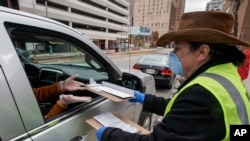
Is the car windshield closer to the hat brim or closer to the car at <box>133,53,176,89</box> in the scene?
the car at <box>133,53,176,89</box>

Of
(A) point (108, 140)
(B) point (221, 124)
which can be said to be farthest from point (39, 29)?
(B) point (221, 124)

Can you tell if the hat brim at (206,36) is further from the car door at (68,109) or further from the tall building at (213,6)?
the car door at (68,109)

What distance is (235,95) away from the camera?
94cm

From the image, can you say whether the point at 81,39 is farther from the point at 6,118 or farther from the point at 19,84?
the point at 6,118

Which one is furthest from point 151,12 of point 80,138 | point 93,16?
point 93,16

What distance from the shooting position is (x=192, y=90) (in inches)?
36.4

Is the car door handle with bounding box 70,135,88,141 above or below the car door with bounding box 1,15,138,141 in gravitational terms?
below

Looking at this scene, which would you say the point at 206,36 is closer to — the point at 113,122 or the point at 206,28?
the point at 206,28

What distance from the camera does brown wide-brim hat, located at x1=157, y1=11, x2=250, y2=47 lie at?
1054mm

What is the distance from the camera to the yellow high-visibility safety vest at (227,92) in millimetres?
883

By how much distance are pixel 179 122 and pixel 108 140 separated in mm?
484

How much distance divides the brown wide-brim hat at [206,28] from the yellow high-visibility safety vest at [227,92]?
17 cm

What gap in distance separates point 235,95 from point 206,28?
0.42m

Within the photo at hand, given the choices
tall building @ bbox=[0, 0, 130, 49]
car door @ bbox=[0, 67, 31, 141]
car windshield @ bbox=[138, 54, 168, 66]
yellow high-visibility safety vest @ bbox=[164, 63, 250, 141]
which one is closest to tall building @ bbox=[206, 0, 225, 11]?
yellow high-visibility safety vest @ bbox=[164, 63, 250, 141]
